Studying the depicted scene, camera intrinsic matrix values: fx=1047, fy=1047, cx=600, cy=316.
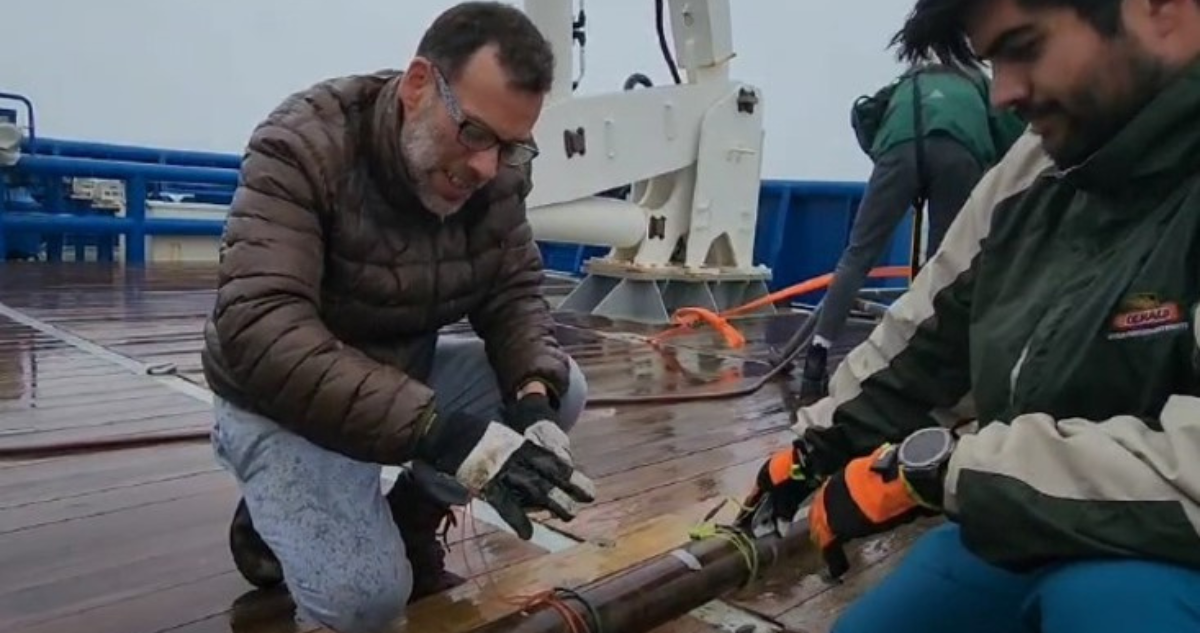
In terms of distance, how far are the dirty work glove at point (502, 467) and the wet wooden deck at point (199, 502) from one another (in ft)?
1.30

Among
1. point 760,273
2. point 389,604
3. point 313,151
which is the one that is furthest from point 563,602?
point 760,273

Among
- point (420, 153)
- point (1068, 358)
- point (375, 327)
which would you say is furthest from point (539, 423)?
point (1068, 358)

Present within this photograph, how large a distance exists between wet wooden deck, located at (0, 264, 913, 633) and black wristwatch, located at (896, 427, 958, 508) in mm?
823

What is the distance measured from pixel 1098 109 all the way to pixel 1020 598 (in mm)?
651

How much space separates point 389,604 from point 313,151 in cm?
78

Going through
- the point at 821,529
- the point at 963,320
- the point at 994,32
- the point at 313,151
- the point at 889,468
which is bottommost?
the point at 821,529

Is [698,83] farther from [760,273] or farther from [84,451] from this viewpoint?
[84,451]

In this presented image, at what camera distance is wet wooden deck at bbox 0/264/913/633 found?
1.94 meters

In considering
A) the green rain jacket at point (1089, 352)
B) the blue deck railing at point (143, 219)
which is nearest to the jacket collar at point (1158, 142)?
the green rain jacket at point (1089, 352)

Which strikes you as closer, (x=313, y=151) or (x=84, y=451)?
(x=313, y=151)

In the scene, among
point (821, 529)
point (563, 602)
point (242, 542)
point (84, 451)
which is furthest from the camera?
point (84, 451)

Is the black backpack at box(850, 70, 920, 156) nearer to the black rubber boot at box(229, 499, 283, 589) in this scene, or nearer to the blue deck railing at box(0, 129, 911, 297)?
the black rubber boot at box(229, 499, 283, 589)

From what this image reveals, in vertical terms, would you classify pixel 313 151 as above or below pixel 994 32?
below

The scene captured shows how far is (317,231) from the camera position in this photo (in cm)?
179
